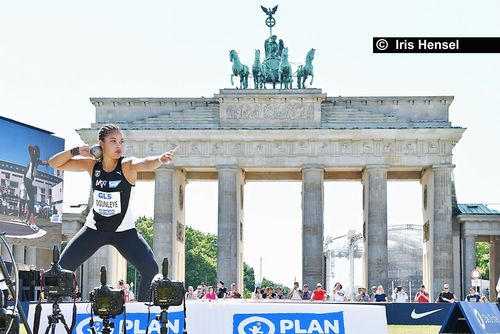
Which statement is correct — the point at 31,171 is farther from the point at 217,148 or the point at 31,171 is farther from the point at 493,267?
the point at 493,267

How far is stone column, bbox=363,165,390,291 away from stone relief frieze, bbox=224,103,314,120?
671 cm

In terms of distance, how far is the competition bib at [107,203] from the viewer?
42.1ft

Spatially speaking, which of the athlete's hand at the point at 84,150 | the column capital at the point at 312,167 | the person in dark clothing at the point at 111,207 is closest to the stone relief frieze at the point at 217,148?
the column capital at the point at 312,167

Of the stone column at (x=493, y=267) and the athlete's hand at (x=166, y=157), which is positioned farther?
the stone column at (x=493, y=267)

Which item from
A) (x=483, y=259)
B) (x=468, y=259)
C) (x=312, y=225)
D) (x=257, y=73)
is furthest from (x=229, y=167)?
(x=483, y=259)

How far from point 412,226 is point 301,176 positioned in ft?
251

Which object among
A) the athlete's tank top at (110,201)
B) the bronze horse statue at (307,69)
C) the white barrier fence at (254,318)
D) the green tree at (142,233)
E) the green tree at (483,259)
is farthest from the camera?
the green tree at (142,233)

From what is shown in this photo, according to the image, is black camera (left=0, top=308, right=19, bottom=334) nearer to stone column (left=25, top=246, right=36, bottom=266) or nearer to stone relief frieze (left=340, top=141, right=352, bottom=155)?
stone column (left=25, top=246, right=36, bottom=266)

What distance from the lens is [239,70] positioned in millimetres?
78750

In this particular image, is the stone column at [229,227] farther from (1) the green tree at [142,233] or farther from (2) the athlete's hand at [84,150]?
(1) the green tree at [142,233]

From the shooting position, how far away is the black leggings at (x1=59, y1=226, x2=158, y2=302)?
12.5 metres

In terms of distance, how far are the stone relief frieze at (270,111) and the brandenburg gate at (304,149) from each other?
0.26ft

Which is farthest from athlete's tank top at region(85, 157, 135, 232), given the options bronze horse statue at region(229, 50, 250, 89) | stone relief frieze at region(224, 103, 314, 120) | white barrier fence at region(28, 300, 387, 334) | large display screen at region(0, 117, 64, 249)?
bronze horse statue at region(229, 50, 250, 89)

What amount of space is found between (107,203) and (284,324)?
2.80 m
